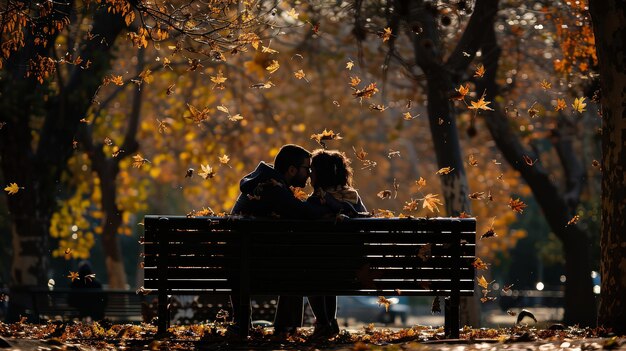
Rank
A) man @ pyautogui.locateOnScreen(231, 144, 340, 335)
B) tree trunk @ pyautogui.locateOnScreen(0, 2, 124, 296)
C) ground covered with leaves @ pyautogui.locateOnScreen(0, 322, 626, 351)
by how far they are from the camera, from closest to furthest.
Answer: ground covered with leaves @ pyautogui.locateOnScreen(0, 322, 626, 351), man @ pyautogui.locateOnScreen(231, 144, 340, 335), tree trunk @ pyautogui.locateOnScreen(0, 2, 124, 296)

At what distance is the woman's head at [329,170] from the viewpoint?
9742 millimetres

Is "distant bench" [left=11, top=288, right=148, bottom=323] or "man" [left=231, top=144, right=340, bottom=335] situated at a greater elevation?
"man" [left=231, top=144, right=340, bottom=335]

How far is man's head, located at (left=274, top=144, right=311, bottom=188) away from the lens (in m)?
9.78

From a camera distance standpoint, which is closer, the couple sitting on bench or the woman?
the couple sitting on bench

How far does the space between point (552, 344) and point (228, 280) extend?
8.21 feet

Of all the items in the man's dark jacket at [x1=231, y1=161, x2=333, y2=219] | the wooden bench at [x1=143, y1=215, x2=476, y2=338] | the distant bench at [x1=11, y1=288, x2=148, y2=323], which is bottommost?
the distant bench at [x1=11, y1=288, x2=148, y2=323]

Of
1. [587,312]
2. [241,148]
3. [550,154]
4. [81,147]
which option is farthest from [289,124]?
[550,154]

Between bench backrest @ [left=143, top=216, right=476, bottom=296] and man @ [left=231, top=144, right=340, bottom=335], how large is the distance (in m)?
0.18

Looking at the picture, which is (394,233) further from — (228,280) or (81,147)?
(81,147)

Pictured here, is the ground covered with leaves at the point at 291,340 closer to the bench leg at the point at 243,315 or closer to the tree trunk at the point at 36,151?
the bench leg at the point at 243,315

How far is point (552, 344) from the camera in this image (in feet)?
27.0

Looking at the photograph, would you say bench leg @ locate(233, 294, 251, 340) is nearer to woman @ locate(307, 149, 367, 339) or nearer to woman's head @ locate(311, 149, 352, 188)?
woman @ locate(307, 149, 367, 339)

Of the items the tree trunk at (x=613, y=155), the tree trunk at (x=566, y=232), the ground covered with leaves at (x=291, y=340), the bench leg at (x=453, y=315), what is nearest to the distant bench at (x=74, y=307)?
the ground covered with leaves at (x=291, y=340)

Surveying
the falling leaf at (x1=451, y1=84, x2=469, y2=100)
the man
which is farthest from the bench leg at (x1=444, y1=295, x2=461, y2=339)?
the falling leaf at (x1=451, y1=84, x2=469, y2=100)
